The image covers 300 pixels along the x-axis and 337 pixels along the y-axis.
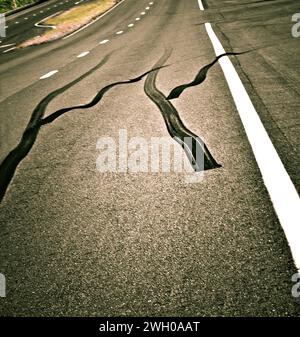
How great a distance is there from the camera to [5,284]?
85.0 inches

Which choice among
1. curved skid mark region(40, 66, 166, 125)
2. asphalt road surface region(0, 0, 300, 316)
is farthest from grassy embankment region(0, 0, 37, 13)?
asphalt road surface region(0, 0, 300, 316)

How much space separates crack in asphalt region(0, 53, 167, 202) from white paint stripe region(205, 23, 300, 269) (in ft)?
8.39

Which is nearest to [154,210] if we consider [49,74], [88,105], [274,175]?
[274,175]

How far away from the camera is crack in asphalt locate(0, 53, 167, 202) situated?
11.6 feet

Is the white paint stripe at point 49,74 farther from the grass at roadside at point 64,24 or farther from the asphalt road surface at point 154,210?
the grass at roadside at point 64,24

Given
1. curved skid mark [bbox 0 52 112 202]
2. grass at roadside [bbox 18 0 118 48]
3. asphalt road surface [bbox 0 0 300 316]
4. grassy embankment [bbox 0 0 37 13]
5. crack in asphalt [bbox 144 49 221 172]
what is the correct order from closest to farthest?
asphalt road surface [bbox 0 0 300 316] < crack in asphalt [bbox 144 49 221 172] < curved skid mark [bbox 0 52 112 202] < grass at roadside [bbox 18 0 118 48] < grassy embankment [bbox 0 0 37 13]

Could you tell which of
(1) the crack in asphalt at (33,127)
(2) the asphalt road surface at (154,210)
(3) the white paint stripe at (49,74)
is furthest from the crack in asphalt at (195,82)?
(3) the white paint stripe at (49,74)

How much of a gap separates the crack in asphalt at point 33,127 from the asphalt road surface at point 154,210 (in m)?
0.02

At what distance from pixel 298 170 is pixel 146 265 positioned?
5.14 ft

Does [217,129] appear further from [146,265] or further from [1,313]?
[1,313]

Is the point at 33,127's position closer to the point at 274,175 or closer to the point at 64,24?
the point at 274,175

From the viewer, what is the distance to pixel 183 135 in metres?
3.73

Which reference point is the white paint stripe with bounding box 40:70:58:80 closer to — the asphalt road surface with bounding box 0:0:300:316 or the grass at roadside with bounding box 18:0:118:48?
the asphalt road surface with bounding box 0:0:300:316

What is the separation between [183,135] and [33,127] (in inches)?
95.4
